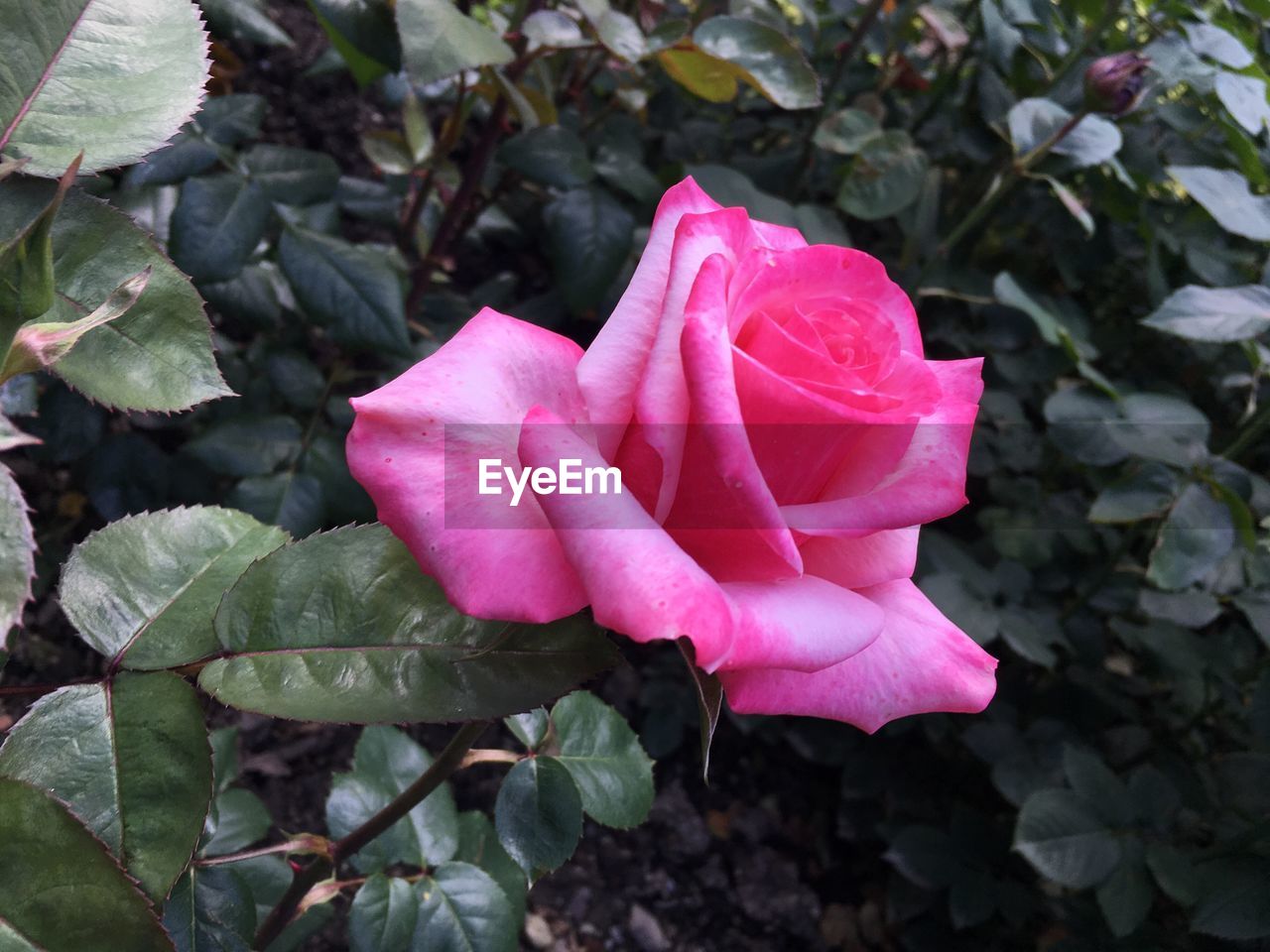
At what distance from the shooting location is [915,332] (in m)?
0.46

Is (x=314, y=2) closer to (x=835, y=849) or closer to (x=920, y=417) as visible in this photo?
(x=920, y=417)

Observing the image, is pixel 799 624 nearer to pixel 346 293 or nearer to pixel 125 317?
pixel 125 317

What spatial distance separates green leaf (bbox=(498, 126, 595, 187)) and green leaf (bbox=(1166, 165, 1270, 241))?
70 centimetres

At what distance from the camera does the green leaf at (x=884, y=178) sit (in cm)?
127

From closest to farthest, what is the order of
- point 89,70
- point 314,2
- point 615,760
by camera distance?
Answer: 1. point 89,70
2. point 615,760
3. point 314,2

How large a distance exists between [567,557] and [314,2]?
77 centimetres

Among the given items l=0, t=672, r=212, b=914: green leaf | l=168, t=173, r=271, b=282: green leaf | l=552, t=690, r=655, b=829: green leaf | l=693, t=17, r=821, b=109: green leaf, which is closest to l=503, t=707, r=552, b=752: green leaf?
l=552, t=690, r=655, b=829: green leaf

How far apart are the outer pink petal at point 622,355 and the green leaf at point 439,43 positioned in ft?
1.43

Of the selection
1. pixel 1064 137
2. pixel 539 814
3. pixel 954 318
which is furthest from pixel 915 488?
pixel 954 318

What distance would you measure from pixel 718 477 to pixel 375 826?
331 millimetres

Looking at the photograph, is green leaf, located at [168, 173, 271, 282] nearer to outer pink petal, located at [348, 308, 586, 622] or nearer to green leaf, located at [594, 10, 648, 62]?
green leaf, located at [594, 10, 648, 62]

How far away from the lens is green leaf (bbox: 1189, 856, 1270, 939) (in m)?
0.88

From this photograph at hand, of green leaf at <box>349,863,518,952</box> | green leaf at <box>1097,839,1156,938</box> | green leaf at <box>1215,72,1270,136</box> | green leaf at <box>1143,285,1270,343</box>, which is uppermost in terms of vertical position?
green leaf at <box>1215,72,1270,136</box>

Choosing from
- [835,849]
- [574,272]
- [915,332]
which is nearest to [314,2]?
[574,272]
